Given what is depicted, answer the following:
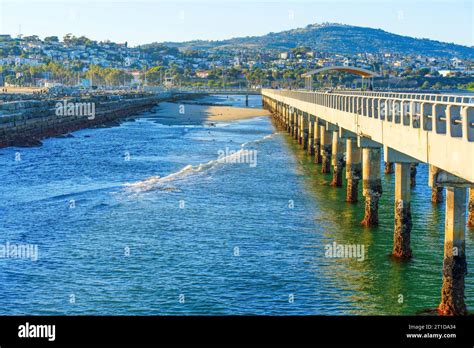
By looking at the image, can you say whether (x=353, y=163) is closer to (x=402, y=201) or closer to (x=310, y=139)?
(x=402, y=201)

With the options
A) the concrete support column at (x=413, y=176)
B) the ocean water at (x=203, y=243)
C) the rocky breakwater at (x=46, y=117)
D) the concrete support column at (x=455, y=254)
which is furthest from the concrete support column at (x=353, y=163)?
the rocky breakwater at (x=46, y=117)

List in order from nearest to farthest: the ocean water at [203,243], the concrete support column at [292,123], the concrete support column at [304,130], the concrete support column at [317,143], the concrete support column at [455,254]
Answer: the concrete support column at [455,254], the ocean water at [203,243], the concrete support column at [317,143], the concrete support column at [304,130], the concrete support column at [292,123]

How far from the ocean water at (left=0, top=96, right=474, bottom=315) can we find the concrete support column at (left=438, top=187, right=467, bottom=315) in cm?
161

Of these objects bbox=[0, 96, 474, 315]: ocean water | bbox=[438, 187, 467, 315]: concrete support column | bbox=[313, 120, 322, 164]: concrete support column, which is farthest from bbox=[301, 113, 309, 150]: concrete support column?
bbox=[438, 187, 467, 315]: concrete support column

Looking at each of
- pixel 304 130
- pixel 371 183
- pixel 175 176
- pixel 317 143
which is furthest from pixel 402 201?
pixel 304 130

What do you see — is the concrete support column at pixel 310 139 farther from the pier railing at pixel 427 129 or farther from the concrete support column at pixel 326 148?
the pier railing at pixel 427 129

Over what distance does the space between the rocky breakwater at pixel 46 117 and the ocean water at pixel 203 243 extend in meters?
21.2

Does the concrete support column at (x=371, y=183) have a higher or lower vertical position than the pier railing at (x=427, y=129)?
lower

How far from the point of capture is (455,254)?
61.1 ft

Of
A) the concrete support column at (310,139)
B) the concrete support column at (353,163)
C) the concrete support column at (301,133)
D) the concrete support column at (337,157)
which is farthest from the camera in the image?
the concrete support column at (301,133)

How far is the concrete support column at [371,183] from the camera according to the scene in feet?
97.6

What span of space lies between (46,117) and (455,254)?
71915mm

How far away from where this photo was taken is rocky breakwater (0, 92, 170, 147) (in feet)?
234
